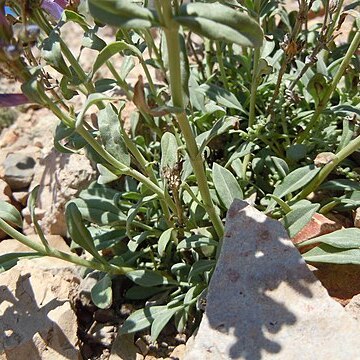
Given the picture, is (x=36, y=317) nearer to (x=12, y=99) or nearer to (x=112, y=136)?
(x=112, y=136)

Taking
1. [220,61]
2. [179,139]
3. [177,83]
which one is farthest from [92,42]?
[220,61]

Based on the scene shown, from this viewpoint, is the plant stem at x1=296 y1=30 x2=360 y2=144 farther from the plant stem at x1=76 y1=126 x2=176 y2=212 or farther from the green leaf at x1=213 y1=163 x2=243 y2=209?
the plant stem at x1=76 y1=126 x2=176 y2=212

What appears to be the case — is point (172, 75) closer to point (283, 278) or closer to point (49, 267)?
point (283, 278)

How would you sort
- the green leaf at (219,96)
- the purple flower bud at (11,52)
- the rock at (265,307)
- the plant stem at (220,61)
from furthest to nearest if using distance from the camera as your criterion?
1. the plant stem at (220,61)
2. the green leaf at (219,96)
3. the rock at (265,307)
4. the purple flower bud at (11,52)

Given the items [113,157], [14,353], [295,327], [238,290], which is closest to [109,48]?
[113,157]

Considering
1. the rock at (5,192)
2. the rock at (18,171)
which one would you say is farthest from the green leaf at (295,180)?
the rock at (18,171)

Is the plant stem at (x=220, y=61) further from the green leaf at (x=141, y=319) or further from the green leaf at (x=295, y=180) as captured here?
the green leaf at (x=141, y=319)

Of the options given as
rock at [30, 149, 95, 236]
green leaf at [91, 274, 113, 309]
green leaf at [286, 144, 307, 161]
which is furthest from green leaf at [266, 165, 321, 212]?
rock at [30, 149, 95, 236]
